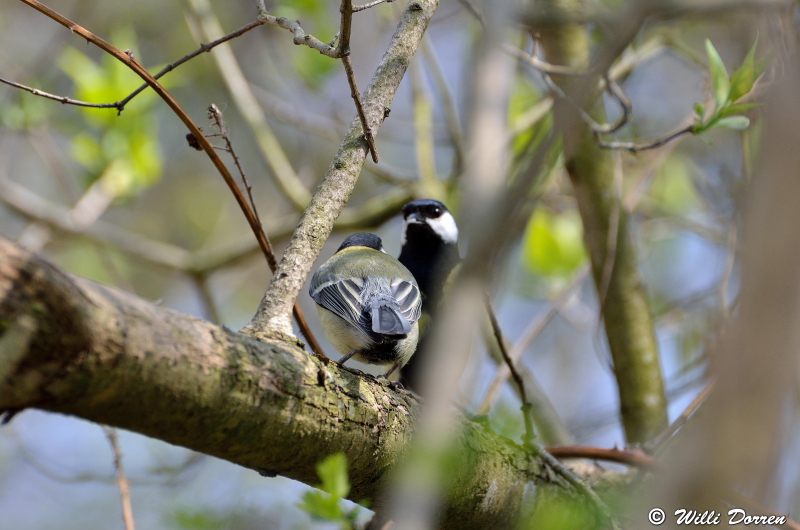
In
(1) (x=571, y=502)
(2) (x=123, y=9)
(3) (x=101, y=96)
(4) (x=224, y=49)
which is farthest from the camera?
(2) (x=123, y=9)

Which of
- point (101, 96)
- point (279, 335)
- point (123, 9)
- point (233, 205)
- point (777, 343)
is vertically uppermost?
point (123, 9)

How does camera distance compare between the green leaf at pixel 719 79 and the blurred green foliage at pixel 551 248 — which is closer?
the green leaf at pixel 719 79

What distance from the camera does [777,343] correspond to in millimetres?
666

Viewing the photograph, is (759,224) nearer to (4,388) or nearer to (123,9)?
(4,388)

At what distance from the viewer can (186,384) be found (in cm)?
105

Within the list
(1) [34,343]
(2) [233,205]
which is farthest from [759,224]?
(2) [233,205]

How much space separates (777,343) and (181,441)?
92 centimetres

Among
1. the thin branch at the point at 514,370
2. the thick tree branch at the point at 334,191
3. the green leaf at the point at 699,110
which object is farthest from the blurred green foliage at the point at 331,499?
the green leaf at the point at 699,110

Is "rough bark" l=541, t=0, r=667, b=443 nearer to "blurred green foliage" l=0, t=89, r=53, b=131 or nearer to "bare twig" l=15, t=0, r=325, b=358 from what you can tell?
"bare twig" l=15, t=0, r=325, b=358

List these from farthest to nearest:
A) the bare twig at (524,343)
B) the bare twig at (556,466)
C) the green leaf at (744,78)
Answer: the bare twig at (524,343) → the green leaf at (744,78) → the bare twig at (556,466)

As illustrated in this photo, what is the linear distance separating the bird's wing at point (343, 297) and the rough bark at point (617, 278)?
4.22ft

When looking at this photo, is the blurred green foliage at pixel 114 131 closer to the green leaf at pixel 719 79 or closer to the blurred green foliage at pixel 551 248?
the blurred green foliage at pixel 551 248

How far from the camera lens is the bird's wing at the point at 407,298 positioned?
2479mm

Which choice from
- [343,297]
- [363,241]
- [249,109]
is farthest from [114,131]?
[343,297]
